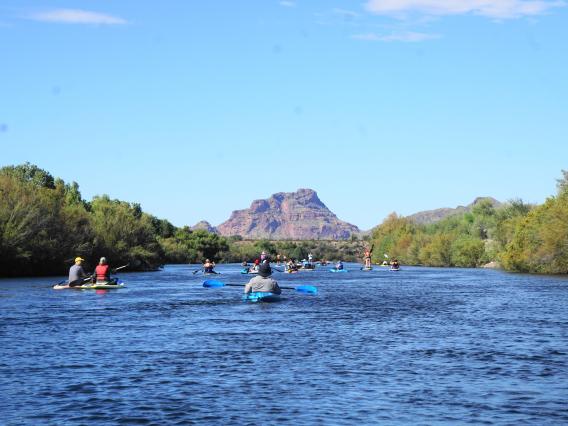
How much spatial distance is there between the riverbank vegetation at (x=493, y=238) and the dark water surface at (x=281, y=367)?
4576 centimetres

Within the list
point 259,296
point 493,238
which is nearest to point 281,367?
point 259,296

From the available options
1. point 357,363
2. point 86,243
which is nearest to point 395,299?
point 357,363

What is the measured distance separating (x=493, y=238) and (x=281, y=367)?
10141 cm

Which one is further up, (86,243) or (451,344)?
(86,243)

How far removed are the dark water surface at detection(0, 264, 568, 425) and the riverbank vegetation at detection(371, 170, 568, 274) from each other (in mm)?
45761

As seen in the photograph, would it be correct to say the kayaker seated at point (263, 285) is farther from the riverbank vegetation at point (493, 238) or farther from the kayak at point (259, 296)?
the riverbank vegetation at point (493, 238)

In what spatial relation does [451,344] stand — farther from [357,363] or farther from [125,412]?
[125,412]

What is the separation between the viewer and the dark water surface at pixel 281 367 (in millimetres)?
11523

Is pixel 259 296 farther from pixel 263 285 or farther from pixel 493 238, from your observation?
pixel 493 238

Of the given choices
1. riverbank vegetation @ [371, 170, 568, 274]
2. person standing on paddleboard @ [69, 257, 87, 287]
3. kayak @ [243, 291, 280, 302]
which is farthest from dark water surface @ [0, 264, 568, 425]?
riverbank vegetation @ [371, 170, 568, 274]

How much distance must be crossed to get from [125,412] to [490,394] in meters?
7.35

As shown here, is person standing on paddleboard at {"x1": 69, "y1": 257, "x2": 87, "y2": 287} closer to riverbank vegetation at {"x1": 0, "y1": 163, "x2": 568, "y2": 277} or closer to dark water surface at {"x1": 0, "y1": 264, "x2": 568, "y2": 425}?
dark water surface at {"x1": 0, "y1": 264, "x2": 568, "y2": 425}

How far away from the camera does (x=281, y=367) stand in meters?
15.7

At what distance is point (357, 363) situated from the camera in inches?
640
